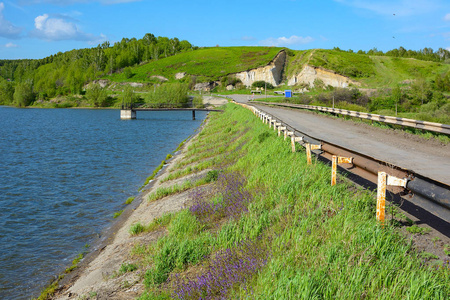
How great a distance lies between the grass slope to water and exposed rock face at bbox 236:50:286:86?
5601mm

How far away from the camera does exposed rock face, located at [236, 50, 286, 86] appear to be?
417 feet

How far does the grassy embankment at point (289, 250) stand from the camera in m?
4.25

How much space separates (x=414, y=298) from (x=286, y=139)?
1102 centimetres

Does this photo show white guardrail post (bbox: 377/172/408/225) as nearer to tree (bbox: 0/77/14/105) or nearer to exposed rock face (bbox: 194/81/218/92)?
exposed rock face (bbox: 194/81/218/92)

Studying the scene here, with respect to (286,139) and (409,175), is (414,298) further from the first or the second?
(286,139)

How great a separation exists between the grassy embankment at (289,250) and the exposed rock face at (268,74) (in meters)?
120

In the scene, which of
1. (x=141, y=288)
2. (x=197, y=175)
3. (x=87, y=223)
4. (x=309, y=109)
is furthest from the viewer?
(x=309, y=109)

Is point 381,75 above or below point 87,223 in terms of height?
above

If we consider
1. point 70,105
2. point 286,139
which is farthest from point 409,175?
point 70,105

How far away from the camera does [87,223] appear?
13.5m

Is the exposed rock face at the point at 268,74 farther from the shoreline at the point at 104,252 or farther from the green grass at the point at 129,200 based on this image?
the shoreline at the point at 104,252

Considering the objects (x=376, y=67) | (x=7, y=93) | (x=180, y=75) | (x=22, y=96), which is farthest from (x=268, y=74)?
(x=7, y=93)

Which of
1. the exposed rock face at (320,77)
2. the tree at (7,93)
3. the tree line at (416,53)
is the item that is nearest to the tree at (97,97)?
the tree at (7,93)

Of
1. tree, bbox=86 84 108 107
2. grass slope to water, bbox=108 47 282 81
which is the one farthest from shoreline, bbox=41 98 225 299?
grass slope to water, bbox=108 47 282 81
